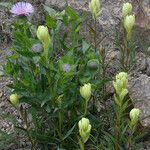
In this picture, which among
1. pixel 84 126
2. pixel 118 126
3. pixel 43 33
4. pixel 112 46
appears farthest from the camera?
pixel 112 46

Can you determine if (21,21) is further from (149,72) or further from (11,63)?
(149,72)

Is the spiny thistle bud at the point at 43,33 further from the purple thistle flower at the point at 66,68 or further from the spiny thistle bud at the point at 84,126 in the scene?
the spiny thistle bud at the point at 84,126

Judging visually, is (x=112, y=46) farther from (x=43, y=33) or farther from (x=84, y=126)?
(x=84, y=126)


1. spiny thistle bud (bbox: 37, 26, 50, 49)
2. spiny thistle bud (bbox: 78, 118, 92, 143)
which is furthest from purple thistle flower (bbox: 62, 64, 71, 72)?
spiny thistle bud (bbox: 78, 118, 92, 143)

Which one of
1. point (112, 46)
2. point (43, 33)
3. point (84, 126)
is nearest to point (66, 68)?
point (43, 33)

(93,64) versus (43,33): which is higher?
(43,33)

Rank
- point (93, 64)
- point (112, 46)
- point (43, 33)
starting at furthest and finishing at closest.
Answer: point (112, 46), point (93, 64), point (43, 33)

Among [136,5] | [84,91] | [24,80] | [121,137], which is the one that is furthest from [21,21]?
[136,5]

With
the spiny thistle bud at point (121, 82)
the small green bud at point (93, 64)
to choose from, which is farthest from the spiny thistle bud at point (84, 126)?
the small green bud at point (93, 64)
